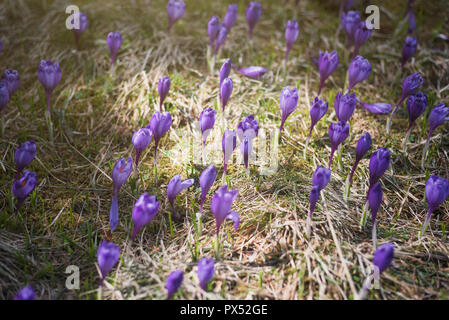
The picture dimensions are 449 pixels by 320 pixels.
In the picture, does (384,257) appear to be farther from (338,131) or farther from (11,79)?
(11,79)

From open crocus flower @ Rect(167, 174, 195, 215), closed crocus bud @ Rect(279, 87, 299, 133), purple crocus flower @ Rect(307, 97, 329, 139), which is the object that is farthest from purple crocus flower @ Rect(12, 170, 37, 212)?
purple crocus flower @ Rect(307, 97, 329, 139)

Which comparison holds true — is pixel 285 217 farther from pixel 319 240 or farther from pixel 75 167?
pixel 75 167

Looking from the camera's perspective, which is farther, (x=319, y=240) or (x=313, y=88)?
(x=313, y=88)

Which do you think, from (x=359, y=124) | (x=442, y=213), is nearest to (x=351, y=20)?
(x=359, y=124)

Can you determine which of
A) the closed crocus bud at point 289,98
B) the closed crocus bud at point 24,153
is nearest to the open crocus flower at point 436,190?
the closed crocus bud at point 289,98

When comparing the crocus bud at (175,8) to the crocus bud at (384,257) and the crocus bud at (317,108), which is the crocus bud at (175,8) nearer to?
the crocus bud at (317,108)

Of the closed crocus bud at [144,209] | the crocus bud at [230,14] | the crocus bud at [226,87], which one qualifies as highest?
the crocus bud at [230,14]
